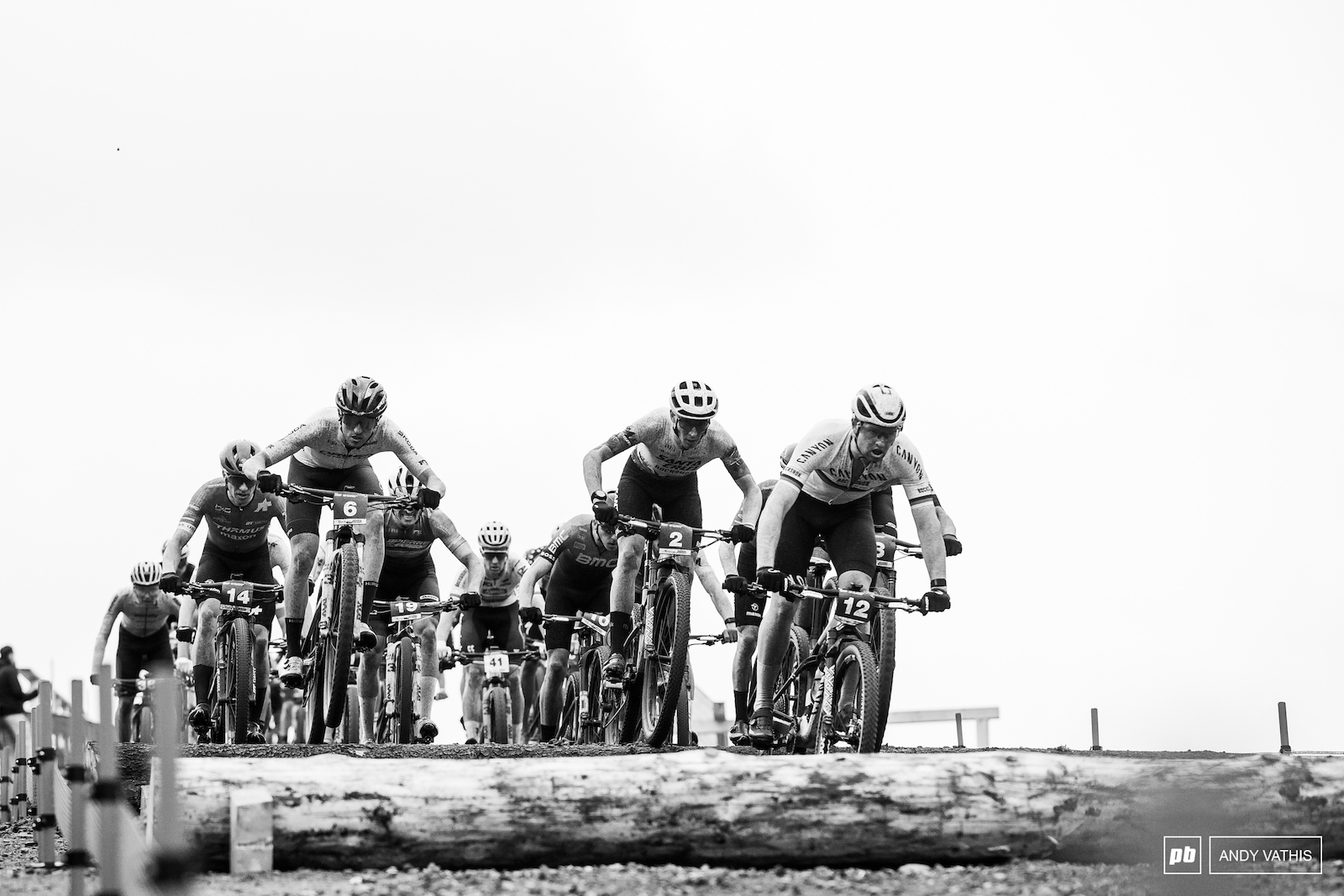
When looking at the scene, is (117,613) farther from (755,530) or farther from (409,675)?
(755,530)

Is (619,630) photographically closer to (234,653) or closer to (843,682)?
(843,682)

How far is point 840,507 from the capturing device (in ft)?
40.0

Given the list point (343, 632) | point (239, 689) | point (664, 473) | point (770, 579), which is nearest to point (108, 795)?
point (770, 579)

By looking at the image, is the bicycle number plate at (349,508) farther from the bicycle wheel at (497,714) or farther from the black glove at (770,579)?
the bicycle wheel at (497,714)

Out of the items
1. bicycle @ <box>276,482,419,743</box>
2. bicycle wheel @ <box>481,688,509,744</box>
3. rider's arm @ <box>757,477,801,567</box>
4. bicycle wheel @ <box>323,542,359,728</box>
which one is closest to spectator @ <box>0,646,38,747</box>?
bicycle @ <box>276,482,419,743</box>

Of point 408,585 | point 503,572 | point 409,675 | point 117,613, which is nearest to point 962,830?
point 409,675

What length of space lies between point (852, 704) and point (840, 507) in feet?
5.98

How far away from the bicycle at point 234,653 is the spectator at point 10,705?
1.64 meters

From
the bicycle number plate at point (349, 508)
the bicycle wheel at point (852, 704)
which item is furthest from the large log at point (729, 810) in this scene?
the bicycle number plate at point (349, 508)

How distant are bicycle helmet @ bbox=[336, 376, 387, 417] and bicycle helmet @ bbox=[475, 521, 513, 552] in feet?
20.4

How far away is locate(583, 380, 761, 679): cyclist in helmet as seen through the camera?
13023 millimetres

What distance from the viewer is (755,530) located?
44.4ft

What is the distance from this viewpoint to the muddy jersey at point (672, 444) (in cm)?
1352

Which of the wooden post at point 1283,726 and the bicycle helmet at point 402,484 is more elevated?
the bicycle helmet at point 402,484
